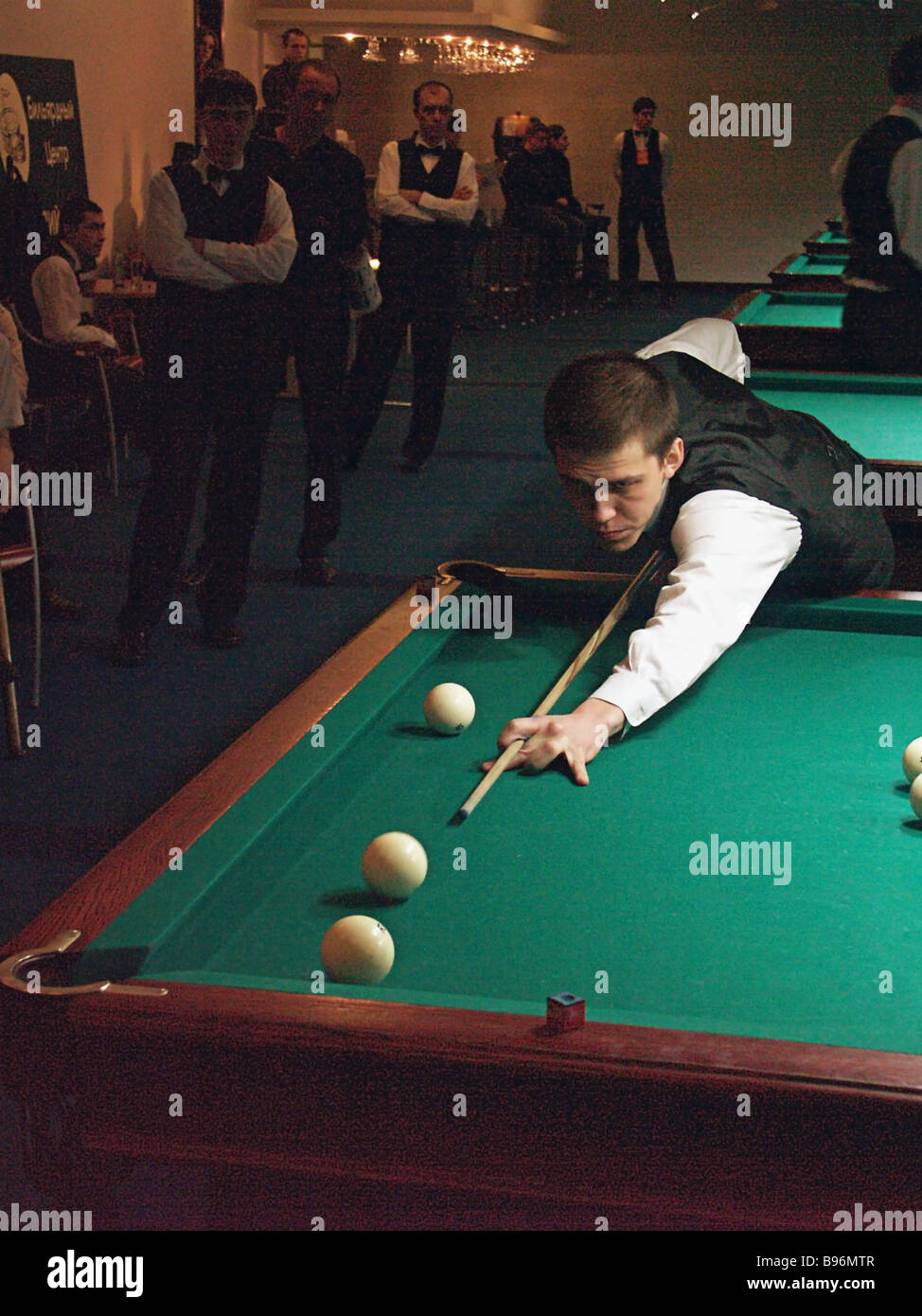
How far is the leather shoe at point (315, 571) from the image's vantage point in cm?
447

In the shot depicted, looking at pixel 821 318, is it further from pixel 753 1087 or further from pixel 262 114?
pixel 753 1087

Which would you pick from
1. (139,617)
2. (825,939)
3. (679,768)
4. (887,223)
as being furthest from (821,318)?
(825,939)

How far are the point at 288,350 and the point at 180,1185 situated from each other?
3.37 m

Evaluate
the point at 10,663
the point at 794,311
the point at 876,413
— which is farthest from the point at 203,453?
the point at 794,311

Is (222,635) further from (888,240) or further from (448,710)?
(888,240)

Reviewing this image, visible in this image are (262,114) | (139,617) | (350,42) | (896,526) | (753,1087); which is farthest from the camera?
(350,42)

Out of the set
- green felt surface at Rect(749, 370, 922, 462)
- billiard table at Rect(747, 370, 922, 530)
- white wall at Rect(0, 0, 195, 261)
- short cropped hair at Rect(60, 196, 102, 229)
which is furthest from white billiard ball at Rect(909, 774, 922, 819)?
white wall at Rect(0, 0, 195, 261)

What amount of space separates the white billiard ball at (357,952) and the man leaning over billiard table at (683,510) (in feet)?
1.67

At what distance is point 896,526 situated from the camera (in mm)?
2951

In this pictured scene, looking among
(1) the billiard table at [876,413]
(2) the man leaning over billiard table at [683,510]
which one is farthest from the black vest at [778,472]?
(1) the billiard table at [876,413]

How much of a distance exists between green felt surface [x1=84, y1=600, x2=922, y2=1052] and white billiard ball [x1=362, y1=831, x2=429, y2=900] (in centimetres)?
2

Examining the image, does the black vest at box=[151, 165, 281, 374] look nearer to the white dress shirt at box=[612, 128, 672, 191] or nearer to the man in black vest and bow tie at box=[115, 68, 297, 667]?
the man in black vest and bow tie at box=[115, 68, 297, 667]

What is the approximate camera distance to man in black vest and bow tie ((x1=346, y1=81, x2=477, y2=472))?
5723mm

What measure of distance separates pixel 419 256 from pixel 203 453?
2.34m
